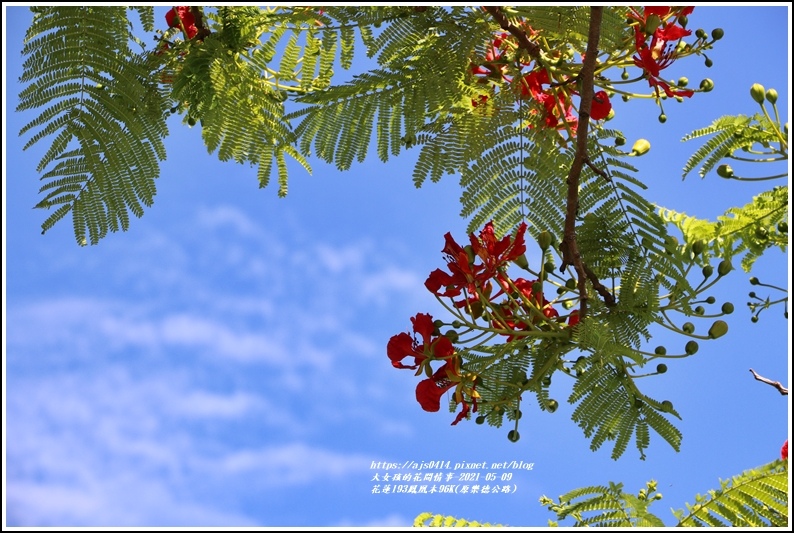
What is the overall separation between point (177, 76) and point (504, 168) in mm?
1054

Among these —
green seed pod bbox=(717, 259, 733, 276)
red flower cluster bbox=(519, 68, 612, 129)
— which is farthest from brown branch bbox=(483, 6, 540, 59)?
green seed pod bbox=(717, 259, 733, 276)

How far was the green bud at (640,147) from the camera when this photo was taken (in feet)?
7.82

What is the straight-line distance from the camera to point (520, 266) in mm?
2125

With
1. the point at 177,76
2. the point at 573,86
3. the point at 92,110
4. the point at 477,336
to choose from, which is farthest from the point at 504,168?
the point at 92,110

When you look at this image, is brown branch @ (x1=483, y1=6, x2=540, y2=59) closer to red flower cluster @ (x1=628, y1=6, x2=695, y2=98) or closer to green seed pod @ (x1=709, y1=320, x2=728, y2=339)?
red flower cluster @ (x1=628, y1=6, x2=695, y2=98)

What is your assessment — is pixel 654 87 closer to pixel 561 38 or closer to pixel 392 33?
pixel 561 38

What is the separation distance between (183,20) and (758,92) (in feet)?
6.31

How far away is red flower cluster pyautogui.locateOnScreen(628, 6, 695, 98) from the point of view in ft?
7.66

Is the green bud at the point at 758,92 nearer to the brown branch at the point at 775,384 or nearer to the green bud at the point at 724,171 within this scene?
the green bud at the point at 724,171

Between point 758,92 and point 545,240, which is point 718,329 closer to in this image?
point 545,240

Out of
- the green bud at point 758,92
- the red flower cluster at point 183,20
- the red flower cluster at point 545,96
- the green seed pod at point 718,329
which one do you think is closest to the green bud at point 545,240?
the green seed pod at point 718,329

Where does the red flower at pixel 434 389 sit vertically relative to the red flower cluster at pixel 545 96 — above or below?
below

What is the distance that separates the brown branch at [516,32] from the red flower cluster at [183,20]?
1071 mm

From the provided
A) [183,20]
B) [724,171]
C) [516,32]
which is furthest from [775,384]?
[183,20]
